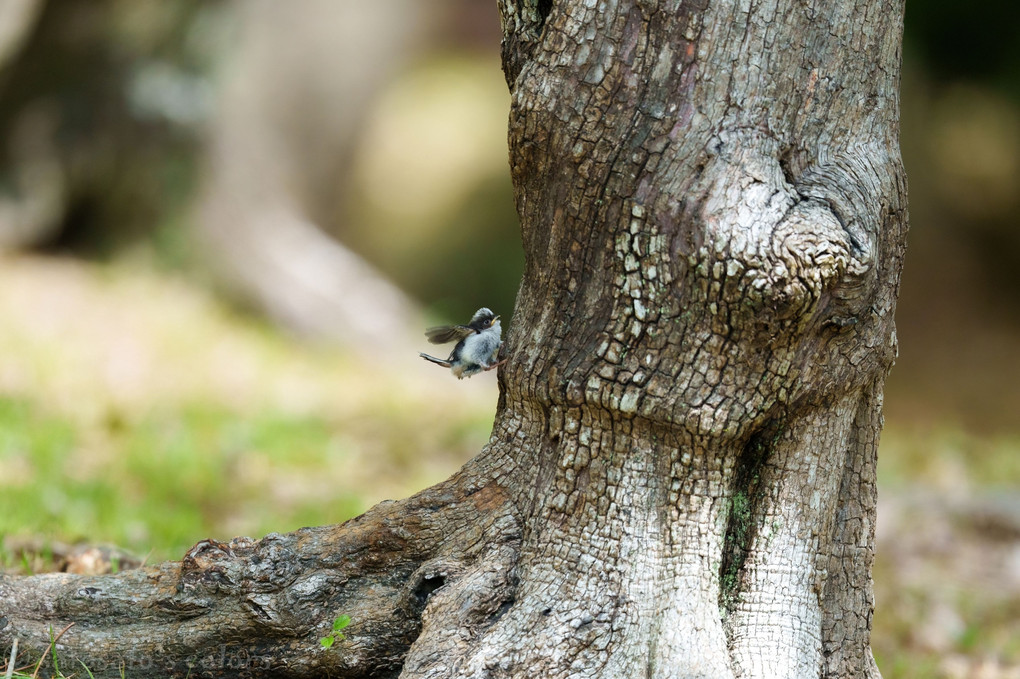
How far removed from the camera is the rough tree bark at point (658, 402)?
1.92 m

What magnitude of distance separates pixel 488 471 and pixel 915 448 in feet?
16.2

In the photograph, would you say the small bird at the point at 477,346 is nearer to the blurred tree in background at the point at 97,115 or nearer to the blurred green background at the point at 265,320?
the blurred green background at the point at 265,320

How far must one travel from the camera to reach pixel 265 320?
6480 mm

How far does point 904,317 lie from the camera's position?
11.3 m

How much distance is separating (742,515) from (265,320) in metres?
4.88

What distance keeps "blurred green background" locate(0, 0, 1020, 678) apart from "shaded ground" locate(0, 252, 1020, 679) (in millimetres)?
18

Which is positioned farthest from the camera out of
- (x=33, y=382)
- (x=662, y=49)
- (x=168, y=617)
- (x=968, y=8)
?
(x=968, y=8)

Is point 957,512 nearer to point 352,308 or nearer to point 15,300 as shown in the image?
point 352,308

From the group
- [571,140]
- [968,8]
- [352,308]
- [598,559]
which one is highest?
[968,8]

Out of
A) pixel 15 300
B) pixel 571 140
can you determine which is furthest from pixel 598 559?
pixel 15 300

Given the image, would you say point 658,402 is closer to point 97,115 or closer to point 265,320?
point 265,320

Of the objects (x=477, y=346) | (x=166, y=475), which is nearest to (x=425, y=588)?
(x=477, y=346)

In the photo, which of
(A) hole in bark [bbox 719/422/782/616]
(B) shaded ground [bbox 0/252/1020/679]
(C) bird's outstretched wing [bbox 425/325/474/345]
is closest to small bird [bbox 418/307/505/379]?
(C) bird's outstretched wing [bbox 425/325/474/345]

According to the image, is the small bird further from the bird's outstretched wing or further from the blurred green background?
the blurred green background
